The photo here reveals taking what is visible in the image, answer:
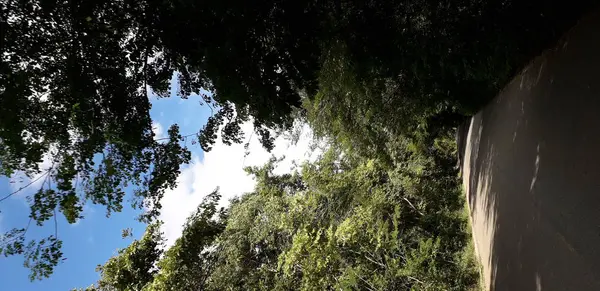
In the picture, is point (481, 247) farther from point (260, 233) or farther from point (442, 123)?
point (260, 233)

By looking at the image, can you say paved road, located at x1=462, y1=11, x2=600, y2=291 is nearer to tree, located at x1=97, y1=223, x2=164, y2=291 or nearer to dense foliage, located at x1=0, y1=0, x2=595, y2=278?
dense foliage, located at x1=0, y1=0, x2=595, y2=278

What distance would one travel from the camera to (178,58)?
402cm

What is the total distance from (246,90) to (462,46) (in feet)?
7.38

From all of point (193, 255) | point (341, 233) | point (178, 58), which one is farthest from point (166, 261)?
point (178, 58)

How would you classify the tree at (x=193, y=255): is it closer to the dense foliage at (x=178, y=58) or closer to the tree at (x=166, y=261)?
the tree at (x=166, y=261)

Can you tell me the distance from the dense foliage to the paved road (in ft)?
1.76

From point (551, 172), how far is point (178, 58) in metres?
3.98

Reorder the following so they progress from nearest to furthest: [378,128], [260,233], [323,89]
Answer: [323,89], [378,128], [260,233]

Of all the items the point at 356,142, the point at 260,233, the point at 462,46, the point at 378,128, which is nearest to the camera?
the point at 462,46

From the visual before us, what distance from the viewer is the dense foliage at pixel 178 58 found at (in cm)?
350

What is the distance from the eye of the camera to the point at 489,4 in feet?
12.8

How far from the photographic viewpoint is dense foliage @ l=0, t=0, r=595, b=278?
350 centimetres

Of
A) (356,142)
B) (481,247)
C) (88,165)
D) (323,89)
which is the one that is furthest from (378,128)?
(88,165)

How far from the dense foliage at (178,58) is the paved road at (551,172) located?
0.54 m
